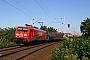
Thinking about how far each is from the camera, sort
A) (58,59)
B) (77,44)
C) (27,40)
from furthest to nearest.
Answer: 1. (27,40)
2. (77,44)
3. (58,59)

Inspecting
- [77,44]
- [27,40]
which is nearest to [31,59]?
[77,44]

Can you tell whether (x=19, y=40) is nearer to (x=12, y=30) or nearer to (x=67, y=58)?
(x=12, y=30)

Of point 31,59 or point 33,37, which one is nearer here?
point 31,59

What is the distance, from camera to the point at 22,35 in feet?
101

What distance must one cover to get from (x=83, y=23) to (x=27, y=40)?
265 feet

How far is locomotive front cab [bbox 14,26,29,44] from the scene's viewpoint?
30406 mm

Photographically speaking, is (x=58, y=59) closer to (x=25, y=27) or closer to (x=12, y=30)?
(x=25, y=27)

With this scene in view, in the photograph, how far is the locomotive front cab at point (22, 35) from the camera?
3041cm

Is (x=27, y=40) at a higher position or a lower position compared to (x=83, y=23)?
lower

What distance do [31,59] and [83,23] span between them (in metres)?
94.9

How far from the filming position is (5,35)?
35.1 meters

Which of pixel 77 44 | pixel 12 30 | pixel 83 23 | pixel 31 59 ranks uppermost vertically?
pixel 83 23

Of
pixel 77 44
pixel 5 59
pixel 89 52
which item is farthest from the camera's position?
pixel 5 59

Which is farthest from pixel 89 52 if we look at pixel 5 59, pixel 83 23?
pixel 83 23
